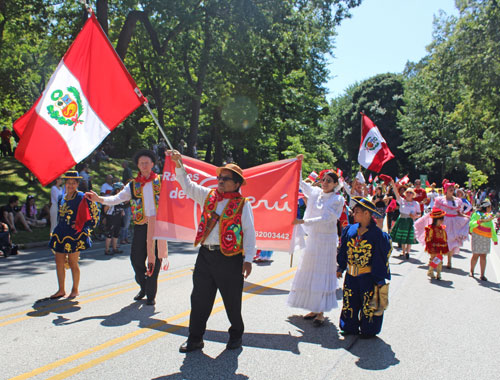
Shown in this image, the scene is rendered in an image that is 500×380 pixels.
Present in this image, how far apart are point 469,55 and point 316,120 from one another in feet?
53.0

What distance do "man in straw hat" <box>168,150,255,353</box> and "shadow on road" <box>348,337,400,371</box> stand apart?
4.37 ft

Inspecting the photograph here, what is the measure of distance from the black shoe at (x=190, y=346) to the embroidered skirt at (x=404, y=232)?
8.90 m

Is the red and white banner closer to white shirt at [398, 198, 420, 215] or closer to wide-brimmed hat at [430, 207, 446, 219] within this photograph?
wide-brimmed hat at [430, 207, 446, 219]

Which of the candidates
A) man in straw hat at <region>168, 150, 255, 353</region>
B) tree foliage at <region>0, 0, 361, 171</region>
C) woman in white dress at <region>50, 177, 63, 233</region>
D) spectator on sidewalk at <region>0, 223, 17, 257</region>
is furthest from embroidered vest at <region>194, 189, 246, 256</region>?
tree foliage at <region>0, 0, 361, 171</region>

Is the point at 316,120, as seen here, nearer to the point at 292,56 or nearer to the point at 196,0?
the point at 292,56

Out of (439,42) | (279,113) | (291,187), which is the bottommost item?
(291,187)

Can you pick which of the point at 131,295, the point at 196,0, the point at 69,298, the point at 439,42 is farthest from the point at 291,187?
the point at 439,42

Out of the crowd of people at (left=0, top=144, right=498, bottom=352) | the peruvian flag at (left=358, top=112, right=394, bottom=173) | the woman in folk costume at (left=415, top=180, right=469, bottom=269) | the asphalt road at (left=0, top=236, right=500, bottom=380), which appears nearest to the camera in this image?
the asphalt road at (left=0, top=236, right=500, bottom=380)

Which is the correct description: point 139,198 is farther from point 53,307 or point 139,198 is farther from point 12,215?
point 12,215

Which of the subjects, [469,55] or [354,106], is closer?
[469,55]

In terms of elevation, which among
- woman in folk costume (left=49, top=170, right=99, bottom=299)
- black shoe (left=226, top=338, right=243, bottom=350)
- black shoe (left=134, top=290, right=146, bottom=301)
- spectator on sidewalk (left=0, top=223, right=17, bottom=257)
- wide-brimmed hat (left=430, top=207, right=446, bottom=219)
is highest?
wide-brimmed hat (left=430, top=207, right=446, bottom=219)

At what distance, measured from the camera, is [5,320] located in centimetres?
562

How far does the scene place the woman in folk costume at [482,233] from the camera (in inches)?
388

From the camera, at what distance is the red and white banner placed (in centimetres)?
596
